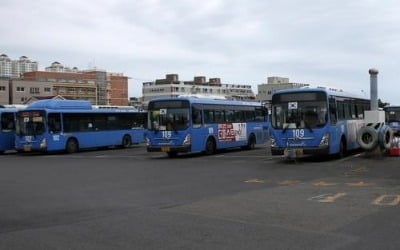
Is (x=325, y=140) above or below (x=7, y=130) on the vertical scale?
below

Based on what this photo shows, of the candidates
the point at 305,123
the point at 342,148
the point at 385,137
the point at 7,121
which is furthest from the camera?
the point at 7,121

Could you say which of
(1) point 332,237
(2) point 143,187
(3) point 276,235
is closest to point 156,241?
(3) point 276,235

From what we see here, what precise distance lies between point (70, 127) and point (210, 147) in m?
9.91

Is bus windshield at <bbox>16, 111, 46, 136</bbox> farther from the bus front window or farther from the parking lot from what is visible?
the parking lot

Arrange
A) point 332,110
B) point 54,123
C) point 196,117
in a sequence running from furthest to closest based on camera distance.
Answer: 1. point 54,123
2. point 196,117
3. point 332,110

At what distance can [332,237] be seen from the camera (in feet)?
26.9

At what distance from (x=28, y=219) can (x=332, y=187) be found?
7.31m

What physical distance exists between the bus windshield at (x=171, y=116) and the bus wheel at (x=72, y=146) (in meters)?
8.57

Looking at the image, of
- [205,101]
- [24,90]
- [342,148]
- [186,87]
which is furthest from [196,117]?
[24,90]

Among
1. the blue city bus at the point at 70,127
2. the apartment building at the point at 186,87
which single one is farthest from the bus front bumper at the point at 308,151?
the apartment building at the point at 186,87

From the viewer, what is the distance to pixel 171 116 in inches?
1089

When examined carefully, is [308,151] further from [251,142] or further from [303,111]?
[251,142]

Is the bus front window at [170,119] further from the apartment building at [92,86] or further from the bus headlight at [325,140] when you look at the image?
the apartment building at [92,86]

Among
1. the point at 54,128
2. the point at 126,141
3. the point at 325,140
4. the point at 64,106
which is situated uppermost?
the point at 64,106
